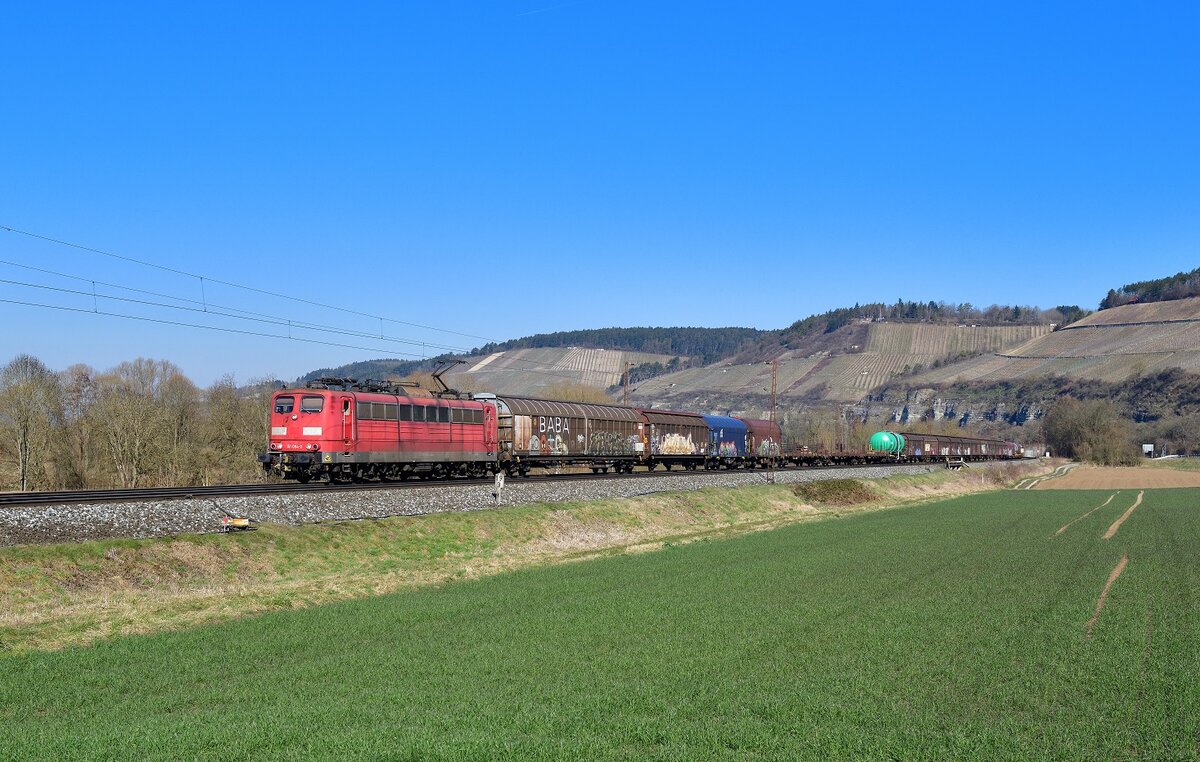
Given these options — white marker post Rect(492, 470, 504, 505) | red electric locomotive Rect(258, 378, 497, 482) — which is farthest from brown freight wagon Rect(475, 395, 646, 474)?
white marker post Rect(492, 470, 504, 505)

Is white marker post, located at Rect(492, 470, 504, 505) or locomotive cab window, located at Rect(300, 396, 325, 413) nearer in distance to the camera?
white marker post, located at Rect(492, 470, 504, 505)

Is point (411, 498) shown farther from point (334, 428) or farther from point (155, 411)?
point (155, 411)

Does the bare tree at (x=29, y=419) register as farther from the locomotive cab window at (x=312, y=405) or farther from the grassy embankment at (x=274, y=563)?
the grassy embankment at (x=274, y=563)

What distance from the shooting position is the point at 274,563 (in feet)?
85.1

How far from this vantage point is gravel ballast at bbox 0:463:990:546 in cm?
2406

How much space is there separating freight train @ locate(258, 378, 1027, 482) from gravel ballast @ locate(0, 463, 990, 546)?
183 inches

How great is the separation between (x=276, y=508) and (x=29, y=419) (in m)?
45.9

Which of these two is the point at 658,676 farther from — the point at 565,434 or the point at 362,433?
the point at 565,434

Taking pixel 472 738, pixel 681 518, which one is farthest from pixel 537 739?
pixel 681 518

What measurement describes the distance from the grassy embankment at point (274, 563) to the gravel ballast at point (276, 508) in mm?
1591

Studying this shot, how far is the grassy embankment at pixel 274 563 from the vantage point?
779 inches

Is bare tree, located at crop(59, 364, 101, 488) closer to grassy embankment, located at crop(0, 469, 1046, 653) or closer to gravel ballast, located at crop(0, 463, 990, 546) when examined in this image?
gravel ballast, located at crop(0, 463, 990, 546)

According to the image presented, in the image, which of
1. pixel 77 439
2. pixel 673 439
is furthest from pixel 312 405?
pixel 77 439

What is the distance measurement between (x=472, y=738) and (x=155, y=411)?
69912 millimetres
